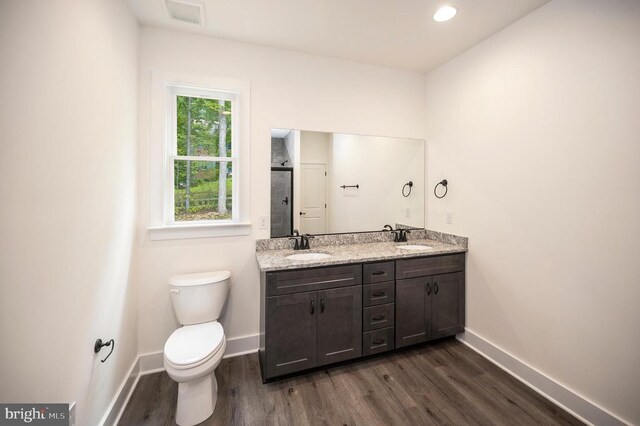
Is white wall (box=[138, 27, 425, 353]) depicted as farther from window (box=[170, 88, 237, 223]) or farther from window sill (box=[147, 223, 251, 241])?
window (box=[170, 88, 237, 223])

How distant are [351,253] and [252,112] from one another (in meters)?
1.49

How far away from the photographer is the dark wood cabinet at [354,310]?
76.7 inches

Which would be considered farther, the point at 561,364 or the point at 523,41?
the point at 523,41

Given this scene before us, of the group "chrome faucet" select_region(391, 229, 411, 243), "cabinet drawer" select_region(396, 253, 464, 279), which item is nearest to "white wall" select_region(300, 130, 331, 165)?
"chrome faucet" select_region(391, 229, 411, 243)

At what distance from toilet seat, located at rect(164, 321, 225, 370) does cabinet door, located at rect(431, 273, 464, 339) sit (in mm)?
1807

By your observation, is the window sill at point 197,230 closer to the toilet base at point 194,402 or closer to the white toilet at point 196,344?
the white toilet at point 196,344

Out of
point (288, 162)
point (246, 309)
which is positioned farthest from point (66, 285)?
point (288, 162)

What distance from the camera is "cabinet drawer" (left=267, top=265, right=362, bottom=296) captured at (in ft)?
6.33

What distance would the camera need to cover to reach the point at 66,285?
1198 millimetres

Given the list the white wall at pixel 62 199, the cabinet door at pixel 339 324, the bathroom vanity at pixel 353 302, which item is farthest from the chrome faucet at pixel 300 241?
the white wall at pixel 62 199

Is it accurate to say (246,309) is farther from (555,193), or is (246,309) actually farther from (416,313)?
(555,193)

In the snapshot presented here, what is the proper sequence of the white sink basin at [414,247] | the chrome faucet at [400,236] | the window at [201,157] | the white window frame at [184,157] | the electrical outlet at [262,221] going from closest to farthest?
1. the white window frame at [184,157]
2. the window at [201,157]
3. the electrical outlet at [262,221]
4. the white sink basin at [414,247]
5. the chrome faucet at [400,236]

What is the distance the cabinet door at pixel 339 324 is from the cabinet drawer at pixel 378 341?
0.05 meters

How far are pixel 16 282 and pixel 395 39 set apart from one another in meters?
2.78
